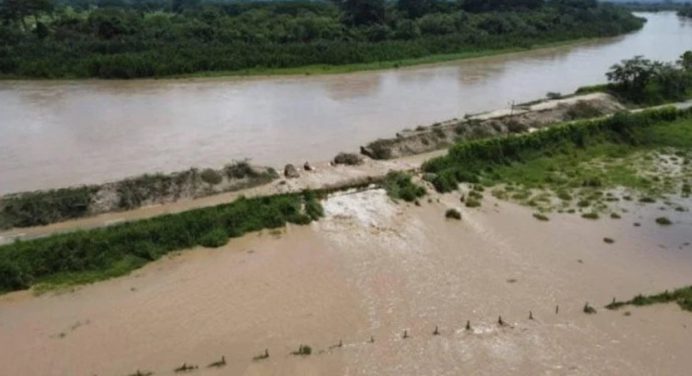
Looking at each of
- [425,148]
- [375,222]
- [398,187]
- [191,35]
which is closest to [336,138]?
[425,148]

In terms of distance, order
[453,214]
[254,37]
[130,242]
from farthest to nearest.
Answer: [254,37], [453,214], [130,242]

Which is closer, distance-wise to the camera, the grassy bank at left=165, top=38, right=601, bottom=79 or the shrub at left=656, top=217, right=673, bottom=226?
the shrub at left=656, top=217, right=673, bottom=226

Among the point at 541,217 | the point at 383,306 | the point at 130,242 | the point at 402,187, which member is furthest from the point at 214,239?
the point at 541,217

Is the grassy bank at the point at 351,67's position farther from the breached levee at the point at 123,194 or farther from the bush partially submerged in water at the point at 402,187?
the bush partially submerged in water at the point at 402,187

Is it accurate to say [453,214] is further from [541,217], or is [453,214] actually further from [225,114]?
[225,114]

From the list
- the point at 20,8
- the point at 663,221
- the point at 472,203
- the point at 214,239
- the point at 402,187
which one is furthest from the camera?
the point at 20,8

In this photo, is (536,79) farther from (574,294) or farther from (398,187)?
(574,294)

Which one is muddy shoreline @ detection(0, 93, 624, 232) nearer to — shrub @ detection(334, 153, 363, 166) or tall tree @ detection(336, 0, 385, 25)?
shrub @ detection(334, 153, 363, 166)

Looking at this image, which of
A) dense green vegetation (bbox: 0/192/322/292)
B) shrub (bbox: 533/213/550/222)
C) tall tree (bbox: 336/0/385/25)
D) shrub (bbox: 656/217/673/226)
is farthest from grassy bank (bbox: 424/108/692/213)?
tall tree (bbox: 336/0/385/25)
